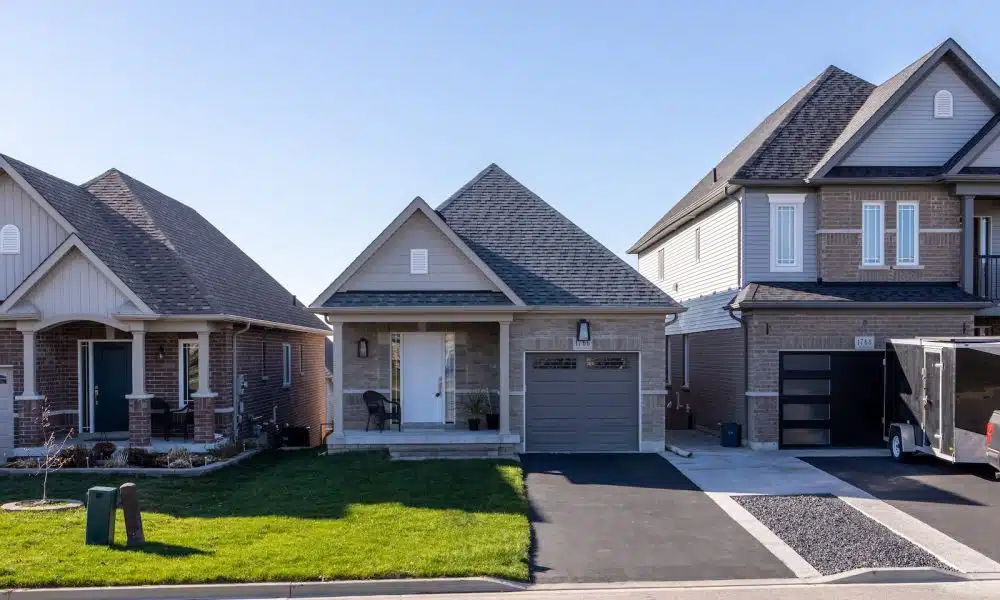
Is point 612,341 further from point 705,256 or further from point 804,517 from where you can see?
point 804,517

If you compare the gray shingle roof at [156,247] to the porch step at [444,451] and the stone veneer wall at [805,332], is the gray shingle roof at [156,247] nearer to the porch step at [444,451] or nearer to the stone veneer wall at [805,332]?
the porch step at [444,451]

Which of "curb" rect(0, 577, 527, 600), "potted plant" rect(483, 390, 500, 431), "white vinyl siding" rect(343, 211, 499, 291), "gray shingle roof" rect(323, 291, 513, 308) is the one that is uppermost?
"white vinyl siding" rect(343, 211, 499, 291)

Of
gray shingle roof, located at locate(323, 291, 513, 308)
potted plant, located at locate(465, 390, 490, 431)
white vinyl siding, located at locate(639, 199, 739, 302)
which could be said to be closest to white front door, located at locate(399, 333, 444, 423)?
potted plant, located at locate(465, 390, 490, 431)

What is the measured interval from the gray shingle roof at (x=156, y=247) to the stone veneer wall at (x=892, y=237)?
534 inches

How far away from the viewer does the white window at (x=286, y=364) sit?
2317 cm

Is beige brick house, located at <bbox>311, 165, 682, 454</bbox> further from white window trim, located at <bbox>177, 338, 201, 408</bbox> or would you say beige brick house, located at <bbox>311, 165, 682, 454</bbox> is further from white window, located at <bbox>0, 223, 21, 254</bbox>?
white window, located at <bbox>0, 223, 21, 254</bbox>

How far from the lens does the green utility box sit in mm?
9562

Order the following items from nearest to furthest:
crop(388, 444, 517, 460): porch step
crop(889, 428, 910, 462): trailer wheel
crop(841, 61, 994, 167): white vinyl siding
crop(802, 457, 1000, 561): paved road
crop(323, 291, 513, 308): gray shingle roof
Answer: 1. crop(802, 457, 1000, 561): paved road
2. crop(889, 428, 910, 462): trailer wheel
3. crop(388, 444, 517, 460): porch step
4. crop(323, 291, 513, 308): gray shingle roof
5. crop(841, 61, 994, 167): white vinyl siding

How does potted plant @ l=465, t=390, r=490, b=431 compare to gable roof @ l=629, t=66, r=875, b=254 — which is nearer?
potted plant @ l=465, t=390, r=490, b=431

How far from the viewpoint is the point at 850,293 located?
1784 cm

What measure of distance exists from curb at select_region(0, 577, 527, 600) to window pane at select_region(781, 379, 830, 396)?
37.3 ft

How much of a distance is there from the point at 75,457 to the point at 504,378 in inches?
335

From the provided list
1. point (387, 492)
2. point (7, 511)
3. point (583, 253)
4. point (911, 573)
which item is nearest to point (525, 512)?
point (387, 492)

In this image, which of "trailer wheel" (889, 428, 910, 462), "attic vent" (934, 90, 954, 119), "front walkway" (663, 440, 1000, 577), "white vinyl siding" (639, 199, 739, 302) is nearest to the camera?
"front walkway" (663, 440, 1000, 577)
